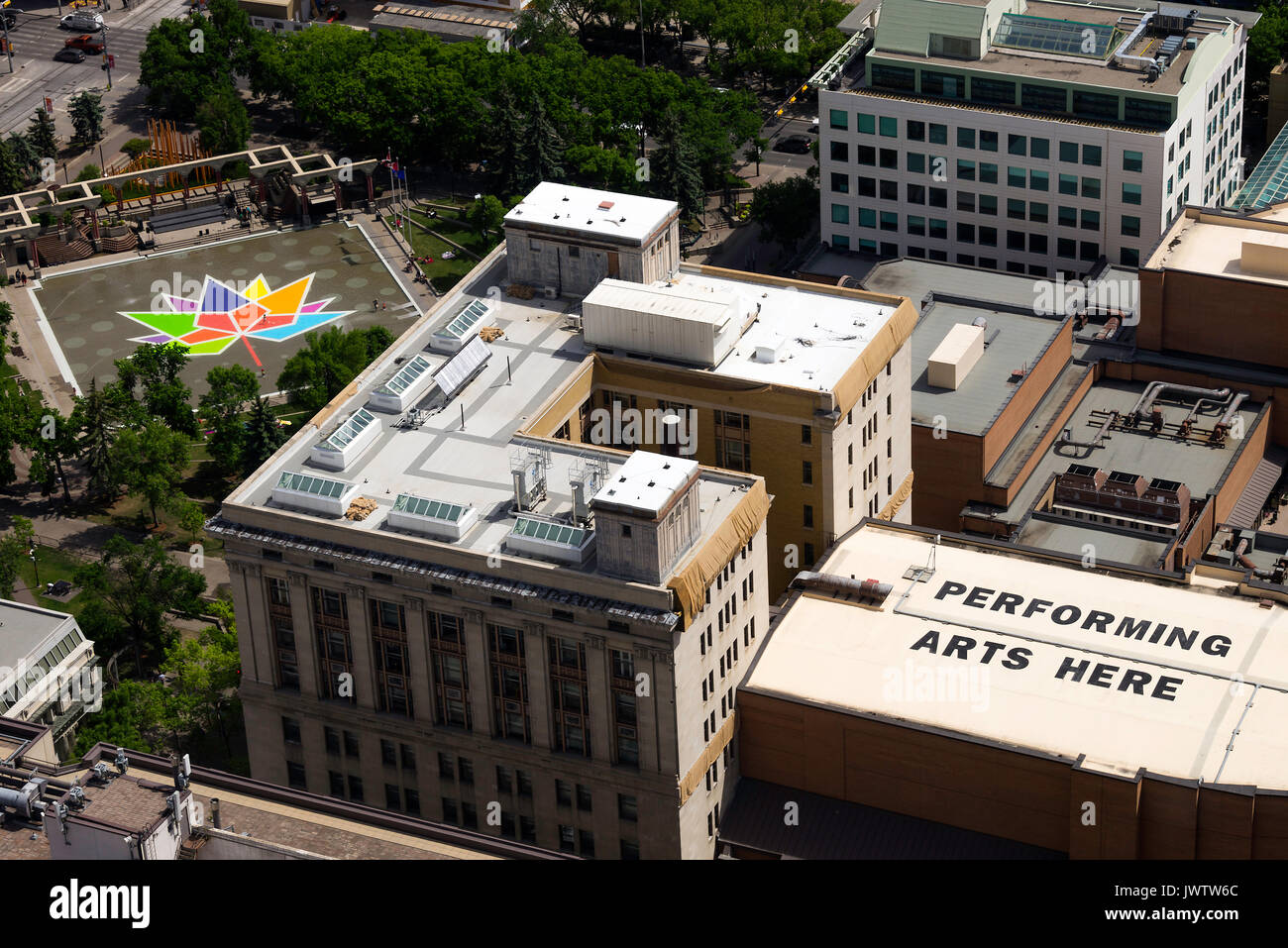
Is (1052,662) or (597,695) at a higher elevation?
(597,695)

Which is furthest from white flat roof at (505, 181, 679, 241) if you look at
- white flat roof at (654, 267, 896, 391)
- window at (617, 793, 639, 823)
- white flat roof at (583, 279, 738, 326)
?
window at (617, 793, 639, 823)

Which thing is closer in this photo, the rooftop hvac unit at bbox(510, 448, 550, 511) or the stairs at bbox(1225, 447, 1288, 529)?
the rooftop hvac unit at bbox(510, 448, 550, 511)

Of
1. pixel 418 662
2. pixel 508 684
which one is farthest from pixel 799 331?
pixel 418 662

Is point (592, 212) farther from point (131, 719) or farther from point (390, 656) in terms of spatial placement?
point (131, 719)

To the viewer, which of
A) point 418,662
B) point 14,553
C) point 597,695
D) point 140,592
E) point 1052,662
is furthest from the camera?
point 14,553

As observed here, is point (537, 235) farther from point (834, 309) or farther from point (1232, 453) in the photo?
point (1232, 453)

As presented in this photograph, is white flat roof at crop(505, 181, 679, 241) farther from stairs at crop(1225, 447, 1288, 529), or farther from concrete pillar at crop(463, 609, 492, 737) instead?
stairs at crop(1225, 447, 1288, 529)

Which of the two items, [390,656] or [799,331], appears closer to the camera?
[390,656]

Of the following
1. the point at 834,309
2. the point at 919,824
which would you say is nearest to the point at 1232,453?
the point at 834,309
